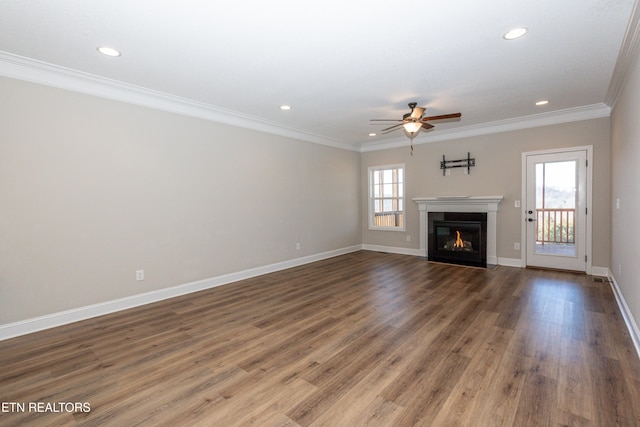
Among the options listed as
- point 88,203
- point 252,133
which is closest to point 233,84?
point 252,133

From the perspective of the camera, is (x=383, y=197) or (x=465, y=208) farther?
(x=383, y=197)

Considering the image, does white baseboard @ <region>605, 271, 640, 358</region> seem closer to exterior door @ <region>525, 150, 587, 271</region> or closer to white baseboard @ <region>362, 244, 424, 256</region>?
exterior door @ <region>525, 150, 587, 271</region>

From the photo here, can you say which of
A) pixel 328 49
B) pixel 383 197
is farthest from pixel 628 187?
pixel 383 197

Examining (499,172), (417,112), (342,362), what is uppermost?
(417,112)

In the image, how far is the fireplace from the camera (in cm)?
591

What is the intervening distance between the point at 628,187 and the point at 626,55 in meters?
1.30

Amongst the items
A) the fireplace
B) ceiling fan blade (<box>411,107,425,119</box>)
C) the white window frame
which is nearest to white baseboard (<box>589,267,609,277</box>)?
the fireplace

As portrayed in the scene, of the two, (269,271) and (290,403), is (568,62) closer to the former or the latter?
(290,403)


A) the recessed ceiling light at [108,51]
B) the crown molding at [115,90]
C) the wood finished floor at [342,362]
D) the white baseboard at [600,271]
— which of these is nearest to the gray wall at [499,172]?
the white baseboard at [600,271]

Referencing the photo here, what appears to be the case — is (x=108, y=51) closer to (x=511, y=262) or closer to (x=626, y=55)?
(x=626, y=55)

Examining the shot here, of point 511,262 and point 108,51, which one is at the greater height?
point 108,51

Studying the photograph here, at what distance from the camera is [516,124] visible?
553 cm

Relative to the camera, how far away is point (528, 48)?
2871 millimetres

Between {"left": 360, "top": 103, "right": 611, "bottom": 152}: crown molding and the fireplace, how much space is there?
161 centimetres
